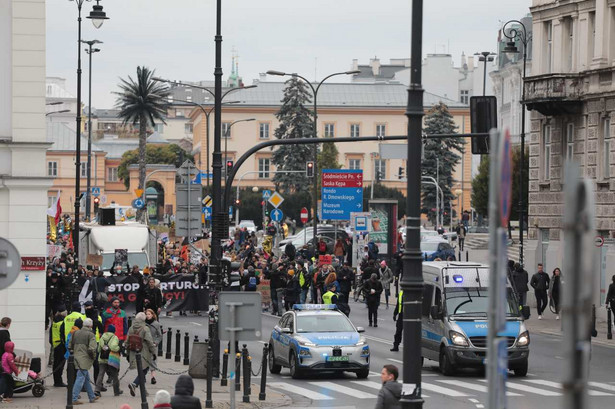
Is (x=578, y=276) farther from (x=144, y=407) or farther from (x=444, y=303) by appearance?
(x=444, y=303)

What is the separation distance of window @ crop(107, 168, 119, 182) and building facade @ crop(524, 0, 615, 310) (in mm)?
128796

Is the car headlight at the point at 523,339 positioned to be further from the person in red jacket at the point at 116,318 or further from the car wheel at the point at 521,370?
the person in red jacket at the point at 116,318

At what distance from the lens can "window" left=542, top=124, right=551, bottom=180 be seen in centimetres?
4666

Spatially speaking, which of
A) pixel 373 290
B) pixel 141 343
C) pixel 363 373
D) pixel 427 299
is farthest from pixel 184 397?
pixel 373 290

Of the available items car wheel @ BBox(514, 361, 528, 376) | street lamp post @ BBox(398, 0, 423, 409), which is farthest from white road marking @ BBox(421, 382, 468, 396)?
street lamp post @ BBox(398, 0, 423, 409)

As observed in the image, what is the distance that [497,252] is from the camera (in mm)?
7898

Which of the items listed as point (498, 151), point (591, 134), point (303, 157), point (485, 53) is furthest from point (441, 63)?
point (498, 151)

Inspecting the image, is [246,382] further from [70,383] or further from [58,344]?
[58,344]

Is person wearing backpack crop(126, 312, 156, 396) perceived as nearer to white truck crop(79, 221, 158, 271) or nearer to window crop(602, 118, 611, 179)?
white truck crop(79, 221, 158, 271)

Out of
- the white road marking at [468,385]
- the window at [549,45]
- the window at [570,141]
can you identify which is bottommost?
the white road marking at [468,385]

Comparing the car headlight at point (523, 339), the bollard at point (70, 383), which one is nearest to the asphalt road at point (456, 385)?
the car headlight at point (523, 339)

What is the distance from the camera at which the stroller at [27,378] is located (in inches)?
904

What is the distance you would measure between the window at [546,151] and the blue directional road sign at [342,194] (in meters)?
9.53

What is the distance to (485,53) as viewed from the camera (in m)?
75.9
